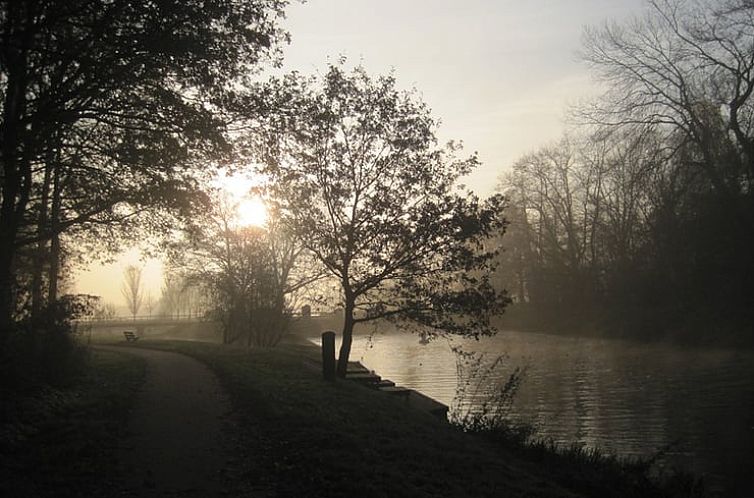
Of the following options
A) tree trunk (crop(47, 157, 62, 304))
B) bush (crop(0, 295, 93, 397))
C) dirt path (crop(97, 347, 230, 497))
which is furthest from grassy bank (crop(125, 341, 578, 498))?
tree trunk (crop(47, 157, 62, 304))

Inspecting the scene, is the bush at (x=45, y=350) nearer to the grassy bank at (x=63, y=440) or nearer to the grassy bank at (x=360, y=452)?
the grassy bank at (x=63, y=440)

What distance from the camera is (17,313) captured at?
11961 millimetres

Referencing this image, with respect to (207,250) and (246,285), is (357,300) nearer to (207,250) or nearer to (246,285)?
(246,285)

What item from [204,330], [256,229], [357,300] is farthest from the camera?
[204,330]

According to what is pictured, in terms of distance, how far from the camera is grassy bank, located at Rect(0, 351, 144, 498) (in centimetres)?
659

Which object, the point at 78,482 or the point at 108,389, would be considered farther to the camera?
the point at 108,389

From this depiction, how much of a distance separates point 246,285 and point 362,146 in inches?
578

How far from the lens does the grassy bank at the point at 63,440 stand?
21.6 ft

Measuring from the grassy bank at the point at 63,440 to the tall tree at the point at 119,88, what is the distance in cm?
196

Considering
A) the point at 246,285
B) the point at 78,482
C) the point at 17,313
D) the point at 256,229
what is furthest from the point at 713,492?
the point at 256,229

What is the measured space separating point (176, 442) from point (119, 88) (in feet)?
20.3

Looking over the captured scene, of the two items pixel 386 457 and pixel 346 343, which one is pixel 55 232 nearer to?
pixel 346 343

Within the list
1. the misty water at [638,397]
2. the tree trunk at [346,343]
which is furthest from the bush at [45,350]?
the misty water at [638,397]

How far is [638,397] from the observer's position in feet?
62.2
